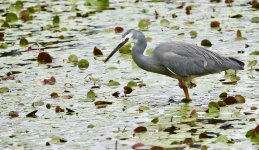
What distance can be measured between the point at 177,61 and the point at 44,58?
305cm

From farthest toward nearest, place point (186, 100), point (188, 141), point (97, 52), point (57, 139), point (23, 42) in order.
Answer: point (23, 42) → point (97, 52) → point (186, 100) → point (57, 139) → point (188, 141)

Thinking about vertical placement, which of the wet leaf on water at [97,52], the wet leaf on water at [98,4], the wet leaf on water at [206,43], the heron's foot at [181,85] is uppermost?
the wet leaf on water at [98,4]

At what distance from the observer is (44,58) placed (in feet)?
42.8

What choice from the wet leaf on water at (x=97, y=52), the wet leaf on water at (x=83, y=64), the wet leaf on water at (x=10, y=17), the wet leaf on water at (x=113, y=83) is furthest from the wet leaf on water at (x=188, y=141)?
the wet leaf on water at (x=10, y=17)

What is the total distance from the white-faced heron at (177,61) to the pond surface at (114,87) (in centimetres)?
32

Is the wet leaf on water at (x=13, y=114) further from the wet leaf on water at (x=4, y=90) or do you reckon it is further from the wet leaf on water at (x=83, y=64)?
the wet leaf on water at (x=83, y=64)

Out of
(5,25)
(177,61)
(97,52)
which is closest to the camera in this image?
(177,61)

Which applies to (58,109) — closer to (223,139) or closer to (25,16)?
(223,139)

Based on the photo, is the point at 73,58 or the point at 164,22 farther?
the point at 164,22

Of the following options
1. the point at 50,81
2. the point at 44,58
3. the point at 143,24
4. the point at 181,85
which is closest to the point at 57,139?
the point at 181,85

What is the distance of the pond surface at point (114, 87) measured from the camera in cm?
892

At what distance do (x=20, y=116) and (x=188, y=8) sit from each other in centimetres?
697

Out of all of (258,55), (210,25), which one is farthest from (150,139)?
(210,25)

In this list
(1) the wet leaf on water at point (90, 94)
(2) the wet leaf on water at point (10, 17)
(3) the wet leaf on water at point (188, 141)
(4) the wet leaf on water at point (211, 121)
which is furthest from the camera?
(2) the wet leaf on water at point (10, 17)
